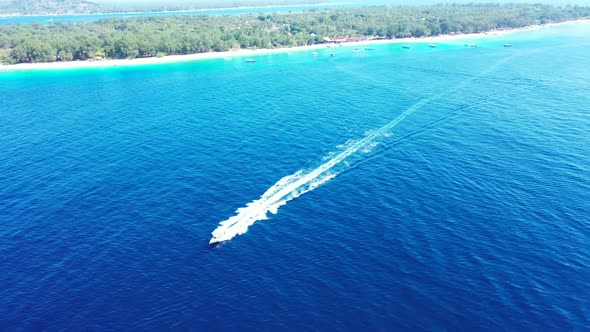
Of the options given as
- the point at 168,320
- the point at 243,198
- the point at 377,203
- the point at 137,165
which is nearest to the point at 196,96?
the point at 137,165

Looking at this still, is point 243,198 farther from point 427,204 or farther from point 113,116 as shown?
point 113,116

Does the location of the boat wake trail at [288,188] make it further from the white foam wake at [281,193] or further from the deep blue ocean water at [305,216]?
the deep blue ocean water at [305,216]

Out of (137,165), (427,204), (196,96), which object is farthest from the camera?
(196,96)

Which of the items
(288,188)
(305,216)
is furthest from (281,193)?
(305,216)

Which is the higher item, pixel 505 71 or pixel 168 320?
pixel 505 71

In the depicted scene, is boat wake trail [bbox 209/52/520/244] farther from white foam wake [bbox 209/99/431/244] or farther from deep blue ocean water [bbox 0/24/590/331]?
deep blue ocean water [bbox 0/24/590/331]

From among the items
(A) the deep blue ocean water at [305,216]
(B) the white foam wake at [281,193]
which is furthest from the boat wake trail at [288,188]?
(A) the deep blue ocean water at [305,216]

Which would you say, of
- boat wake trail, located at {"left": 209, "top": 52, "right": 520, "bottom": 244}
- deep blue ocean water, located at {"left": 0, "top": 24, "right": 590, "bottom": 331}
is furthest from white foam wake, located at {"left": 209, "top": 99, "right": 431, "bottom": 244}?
deep blue ocean water, located at {"left": 0, "top": 24, "right": 590, "bottom": 331}

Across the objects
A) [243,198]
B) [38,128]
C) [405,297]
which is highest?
[38,128]
